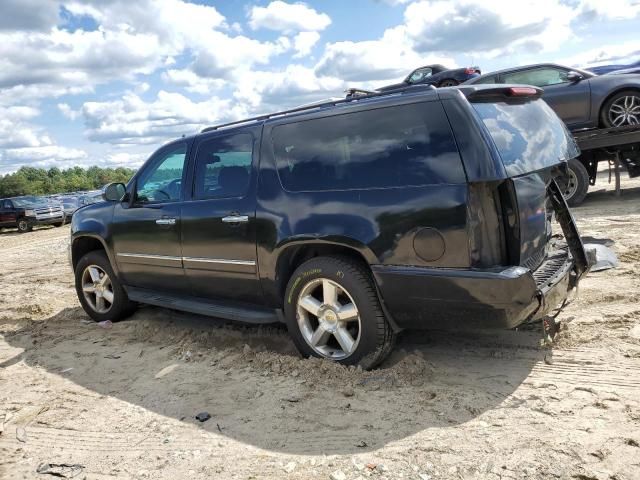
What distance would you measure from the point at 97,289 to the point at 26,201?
19383 mm

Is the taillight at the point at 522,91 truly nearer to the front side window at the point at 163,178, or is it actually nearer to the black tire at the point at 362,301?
the black tire at the point at 362,301

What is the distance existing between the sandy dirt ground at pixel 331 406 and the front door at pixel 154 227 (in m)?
0.61

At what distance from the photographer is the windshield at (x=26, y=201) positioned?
22436mm

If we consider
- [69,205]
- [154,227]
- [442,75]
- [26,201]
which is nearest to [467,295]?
[154,227]

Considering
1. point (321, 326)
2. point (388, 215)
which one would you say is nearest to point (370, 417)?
point (321, 326)

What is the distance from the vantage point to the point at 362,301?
3.70 meters

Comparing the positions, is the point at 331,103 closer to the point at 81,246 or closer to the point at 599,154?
the point at 81,246

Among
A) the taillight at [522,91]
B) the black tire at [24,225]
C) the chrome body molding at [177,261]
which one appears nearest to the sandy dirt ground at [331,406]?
the chrome body molding at [177,261]

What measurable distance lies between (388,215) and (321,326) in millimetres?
991

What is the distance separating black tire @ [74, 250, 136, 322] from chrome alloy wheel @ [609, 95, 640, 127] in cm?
859

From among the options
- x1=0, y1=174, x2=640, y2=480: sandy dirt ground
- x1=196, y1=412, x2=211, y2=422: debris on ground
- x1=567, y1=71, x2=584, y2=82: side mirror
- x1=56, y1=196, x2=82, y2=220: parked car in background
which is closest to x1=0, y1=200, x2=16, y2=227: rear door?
x1=56, y1=196, x2=82, y2=220: parked car in background

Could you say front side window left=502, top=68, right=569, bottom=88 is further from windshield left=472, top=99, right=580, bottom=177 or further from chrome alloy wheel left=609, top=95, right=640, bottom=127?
windshield left=472, top=99, right=580, bottom=177

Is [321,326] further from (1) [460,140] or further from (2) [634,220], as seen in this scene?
(2) [634,220]

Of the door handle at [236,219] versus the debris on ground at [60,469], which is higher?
the door handle at [236,219]
